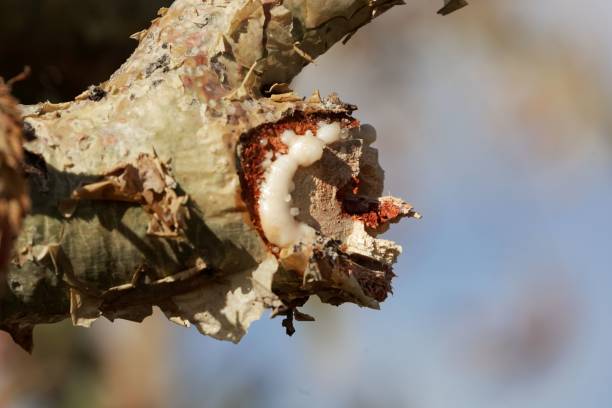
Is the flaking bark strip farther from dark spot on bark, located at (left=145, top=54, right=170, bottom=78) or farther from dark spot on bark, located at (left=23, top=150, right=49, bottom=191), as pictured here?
dark spot on bark, located at (left=145, top=54, right=170, bottom=78)

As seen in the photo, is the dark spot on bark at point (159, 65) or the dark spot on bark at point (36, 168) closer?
the dark spot on bark at point (36, 168)

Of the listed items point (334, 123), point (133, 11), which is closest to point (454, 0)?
point (334, 123)

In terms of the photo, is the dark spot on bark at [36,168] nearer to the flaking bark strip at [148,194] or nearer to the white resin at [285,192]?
the flaking bark strip at [148,194]

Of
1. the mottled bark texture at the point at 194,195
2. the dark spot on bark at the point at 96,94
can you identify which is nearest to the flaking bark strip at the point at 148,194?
the mottled bark texture at the point at 194,195

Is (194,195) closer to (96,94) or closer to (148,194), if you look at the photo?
(148,194)

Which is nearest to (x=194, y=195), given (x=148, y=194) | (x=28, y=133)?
(x=148, y=194)

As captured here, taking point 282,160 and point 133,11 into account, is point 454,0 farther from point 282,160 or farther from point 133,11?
point 133,11

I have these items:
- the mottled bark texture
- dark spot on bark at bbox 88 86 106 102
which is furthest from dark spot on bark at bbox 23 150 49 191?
dark spot on bark at bbox 88 86 106 102
